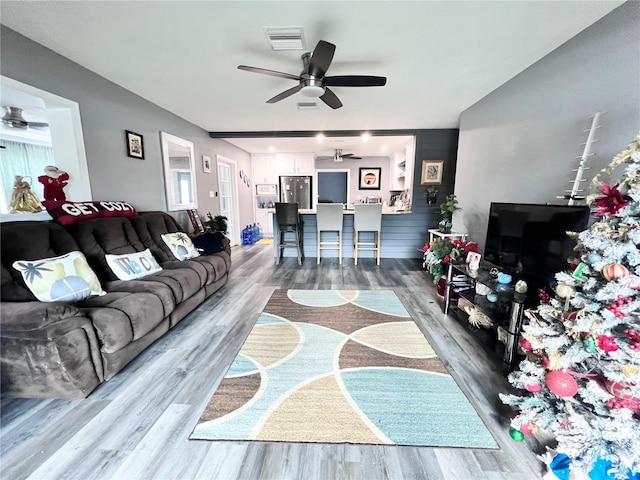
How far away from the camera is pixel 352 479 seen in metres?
1.07

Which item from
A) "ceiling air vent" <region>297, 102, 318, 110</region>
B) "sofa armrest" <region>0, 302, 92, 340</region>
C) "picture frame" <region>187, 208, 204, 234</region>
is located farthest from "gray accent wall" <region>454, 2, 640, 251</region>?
"picture frame" <region>187, 208, 204, 234</region>

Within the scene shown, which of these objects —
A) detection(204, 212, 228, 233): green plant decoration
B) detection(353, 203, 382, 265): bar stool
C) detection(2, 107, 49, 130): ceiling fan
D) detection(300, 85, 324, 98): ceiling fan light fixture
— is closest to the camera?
detection(300, 85, 324, 98): ceiling fan light fixture

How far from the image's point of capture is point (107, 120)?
265cm

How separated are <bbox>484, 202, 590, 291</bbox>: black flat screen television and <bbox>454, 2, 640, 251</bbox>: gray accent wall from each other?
43 cm

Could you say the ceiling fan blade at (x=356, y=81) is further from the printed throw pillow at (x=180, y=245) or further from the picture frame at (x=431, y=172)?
the picture frame at (x=431, y=172)

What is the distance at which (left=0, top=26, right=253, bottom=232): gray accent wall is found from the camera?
6.32 ft

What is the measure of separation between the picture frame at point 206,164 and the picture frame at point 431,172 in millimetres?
4033

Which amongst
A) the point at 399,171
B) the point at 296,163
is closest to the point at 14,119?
the point at 296,163

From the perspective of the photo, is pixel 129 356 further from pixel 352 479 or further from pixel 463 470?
pixel 463 470

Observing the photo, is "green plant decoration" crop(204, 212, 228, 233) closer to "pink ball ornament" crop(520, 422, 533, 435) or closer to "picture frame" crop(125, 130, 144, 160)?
"picture frame" crop(125, 130, 144, 160)

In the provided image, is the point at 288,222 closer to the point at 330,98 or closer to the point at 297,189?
the point at 330,98

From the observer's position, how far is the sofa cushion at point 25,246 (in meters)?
1.58

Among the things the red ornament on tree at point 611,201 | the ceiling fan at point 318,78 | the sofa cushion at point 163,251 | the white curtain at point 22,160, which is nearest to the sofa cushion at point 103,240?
the sofa cushion at point 163,251

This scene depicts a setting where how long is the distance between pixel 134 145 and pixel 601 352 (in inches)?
165
